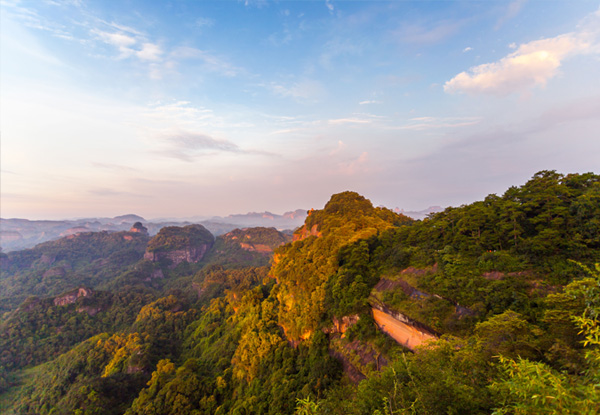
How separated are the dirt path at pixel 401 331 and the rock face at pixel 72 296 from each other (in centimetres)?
9164

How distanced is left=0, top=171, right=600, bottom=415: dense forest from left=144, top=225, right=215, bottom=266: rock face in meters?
62.9

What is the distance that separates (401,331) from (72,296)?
3838 inches

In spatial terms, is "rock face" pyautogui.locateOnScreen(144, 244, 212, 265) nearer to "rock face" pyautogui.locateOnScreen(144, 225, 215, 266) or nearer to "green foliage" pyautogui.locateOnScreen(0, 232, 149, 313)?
"rock face" pyautogui.locateOnScreen(144, 225, 215, 266)

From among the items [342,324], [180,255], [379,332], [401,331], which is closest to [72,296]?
[180,255]

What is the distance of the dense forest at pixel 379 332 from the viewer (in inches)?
317

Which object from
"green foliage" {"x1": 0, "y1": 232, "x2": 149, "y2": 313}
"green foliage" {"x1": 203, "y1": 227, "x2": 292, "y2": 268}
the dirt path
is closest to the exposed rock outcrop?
the dirt path

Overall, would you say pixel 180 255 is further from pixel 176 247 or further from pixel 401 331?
pixel 401 331

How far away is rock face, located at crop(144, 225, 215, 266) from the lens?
130375 millimetres

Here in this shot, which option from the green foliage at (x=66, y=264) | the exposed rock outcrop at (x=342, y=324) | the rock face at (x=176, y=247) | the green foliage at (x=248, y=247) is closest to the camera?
the exposed rock outcrop at (x=342, y=324)

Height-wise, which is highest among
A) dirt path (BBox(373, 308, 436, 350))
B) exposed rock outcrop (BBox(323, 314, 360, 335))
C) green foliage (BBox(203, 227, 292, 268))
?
dirt path (BBox(373, 308, 436, 350))

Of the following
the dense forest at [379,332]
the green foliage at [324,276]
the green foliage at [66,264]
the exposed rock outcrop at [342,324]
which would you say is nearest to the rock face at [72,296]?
the dense forest at [379,332]

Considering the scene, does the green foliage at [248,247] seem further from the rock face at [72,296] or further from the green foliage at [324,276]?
the green foliage at [324,276]

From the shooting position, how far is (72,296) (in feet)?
234

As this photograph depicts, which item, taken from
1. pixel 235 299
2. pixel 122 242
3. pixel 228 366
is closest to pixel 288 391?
pixel 228 366
